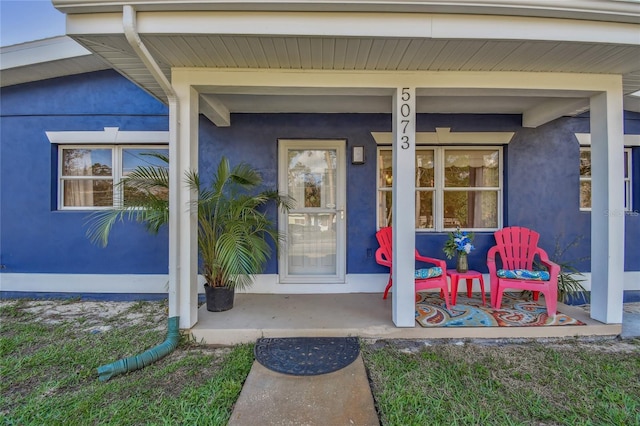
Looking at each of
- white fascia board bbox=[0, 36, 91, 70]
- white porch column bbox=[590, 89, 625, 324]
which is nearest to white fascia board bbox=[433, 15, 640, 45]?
white porch column bbox=[590, 89, 625, 324]

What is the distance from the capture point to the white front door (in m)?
4.10

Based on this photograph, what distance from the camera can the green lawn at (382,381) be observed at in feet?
5.92

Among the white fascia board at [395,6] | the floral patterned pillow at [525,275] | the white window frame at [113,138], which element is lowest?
the floral patterned pillow at [525,275]

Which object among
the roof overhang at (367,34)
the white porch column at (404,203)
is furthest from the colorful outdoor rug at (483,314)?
the roof overhang at (367,34)

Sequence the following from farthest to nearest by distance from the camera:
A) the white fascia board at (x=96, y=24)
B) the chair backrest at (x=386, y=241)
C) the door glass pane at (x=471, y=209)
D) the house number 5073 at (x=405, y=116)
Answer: the door glass pane at (x=471, y=209)
the chair backrest at (x=386, y=241)
the house number 5073 at (x=405, y=116)
the white fascia board at (x=96, y=24)

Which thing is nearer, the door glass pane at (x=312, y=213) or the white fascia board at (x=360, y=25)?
the white fascia board at (x=360, y=25)

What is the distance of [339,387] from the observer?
2.02 m

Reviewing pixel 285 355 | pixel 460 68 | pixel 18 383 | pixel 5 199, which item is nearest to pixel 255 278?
pixel 285 355

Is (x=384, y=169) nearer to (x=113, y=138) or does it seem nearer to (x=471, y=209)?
(x=471, y=209)

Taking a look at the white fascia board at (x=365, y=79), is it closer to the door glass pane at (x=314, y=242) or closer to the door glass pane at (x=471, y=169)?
the door glass pane at (x=471, y=169)

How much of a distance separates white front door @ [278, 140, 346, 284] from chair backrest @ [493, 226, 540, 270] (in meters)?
2.01

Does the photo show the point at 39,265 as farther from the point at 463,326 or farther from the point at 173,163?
the point at 463,326

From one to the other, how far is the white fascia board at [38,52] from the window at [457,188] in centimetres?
420

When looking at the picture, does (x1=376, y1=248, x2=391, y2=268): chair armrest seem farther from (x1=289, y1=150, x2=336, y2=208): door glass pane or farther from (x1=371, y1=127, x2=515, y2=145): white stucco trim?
(x1=371, y1=127, x2=515, y2=145): white stucco trim
